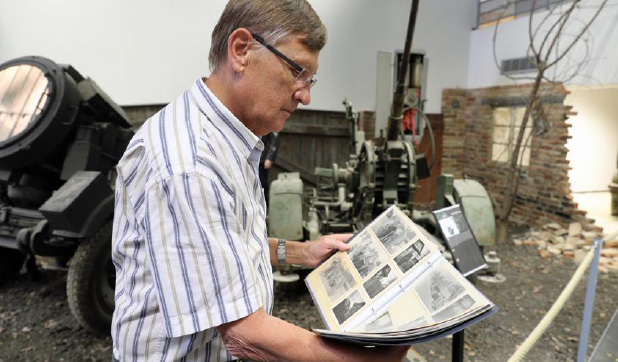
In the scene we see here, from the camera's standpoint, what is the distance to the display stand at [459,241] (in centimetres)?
188

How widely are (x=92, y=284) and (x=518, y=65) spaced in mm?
6656

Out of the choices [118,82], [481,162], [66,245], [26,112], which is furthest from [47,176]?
[481,162]

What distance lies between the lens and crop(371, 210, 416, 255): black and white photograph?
1.43 metres

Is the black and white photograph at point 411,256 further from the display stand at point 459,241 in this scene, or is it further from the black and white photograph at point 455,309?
the display stand at point 459,241

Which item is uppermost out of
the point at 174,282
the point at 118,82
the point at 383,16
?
the point at 383,16

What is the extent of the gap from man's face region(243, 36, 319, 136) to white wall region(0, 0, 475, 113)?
575 cm

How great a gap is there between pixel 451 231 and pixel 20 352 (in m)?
3.26

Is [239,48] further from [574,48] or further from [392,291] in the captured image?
[574,48]

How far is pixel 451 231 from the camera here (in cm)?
194

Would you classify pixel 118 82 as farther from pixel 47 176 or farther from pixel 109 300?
pixel 109 300

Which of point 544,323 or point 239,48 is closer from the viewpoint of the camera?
point 239,48

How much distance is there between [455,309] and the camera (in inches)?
42.2

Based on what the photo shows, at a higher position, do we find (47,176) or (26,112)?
(26,112)

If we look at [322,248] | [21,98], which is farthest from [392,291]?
[21,98]
